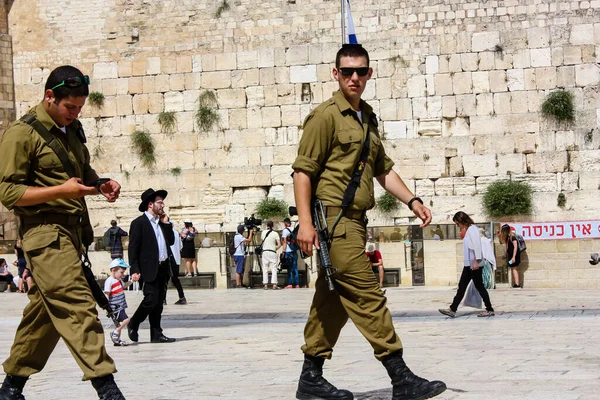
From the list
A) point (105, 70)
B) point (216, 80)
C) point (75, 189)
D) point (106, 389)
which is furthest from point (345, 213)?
point (105, 70)

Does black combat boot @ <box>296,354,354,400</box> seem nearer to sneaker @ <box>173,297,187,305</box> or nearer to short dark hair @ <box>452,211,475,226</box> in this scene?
short dark hair @ <box>452,211,475,226</box>

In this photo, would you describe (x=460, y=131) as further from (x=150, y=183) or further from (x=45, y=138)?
(x=45, y=138)

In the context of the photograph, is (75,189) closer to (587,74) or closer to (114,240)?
(114,240)

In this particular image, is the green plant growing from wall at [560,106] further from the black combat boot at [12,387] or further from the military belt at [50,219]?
the black combat boot at [12,387]

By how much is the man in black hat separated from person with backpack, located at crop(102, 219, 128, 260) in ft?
31.2

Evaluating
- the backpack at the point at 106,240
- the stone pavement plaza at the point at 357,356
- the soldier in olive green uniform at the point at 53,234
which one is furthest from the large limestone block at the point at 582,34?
the soldier in olive green uniform at the point at 53,234

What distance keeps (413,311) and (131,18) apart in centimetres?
1213

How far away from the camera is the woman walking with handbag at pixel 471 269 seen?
43.2 feet

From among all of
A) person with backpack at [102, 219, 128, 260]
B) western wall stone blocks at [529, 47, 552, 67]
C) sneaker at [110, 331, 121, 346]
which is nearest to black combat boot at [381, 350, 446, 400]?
sneaker at [110, 331, 121, 346]

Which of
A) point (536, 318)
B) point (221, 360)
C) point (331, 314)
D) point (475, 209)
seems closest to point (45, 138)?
point (331, 314)

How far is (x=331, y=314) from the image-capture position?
19.7ft

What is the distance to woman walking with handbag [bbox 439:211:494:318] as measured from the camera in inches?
519

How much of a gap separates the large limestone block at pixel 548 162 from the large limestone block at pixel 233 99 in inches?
227

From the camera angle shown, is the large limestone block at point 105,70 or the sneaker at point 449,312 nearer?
the sneaker at point 449,312
